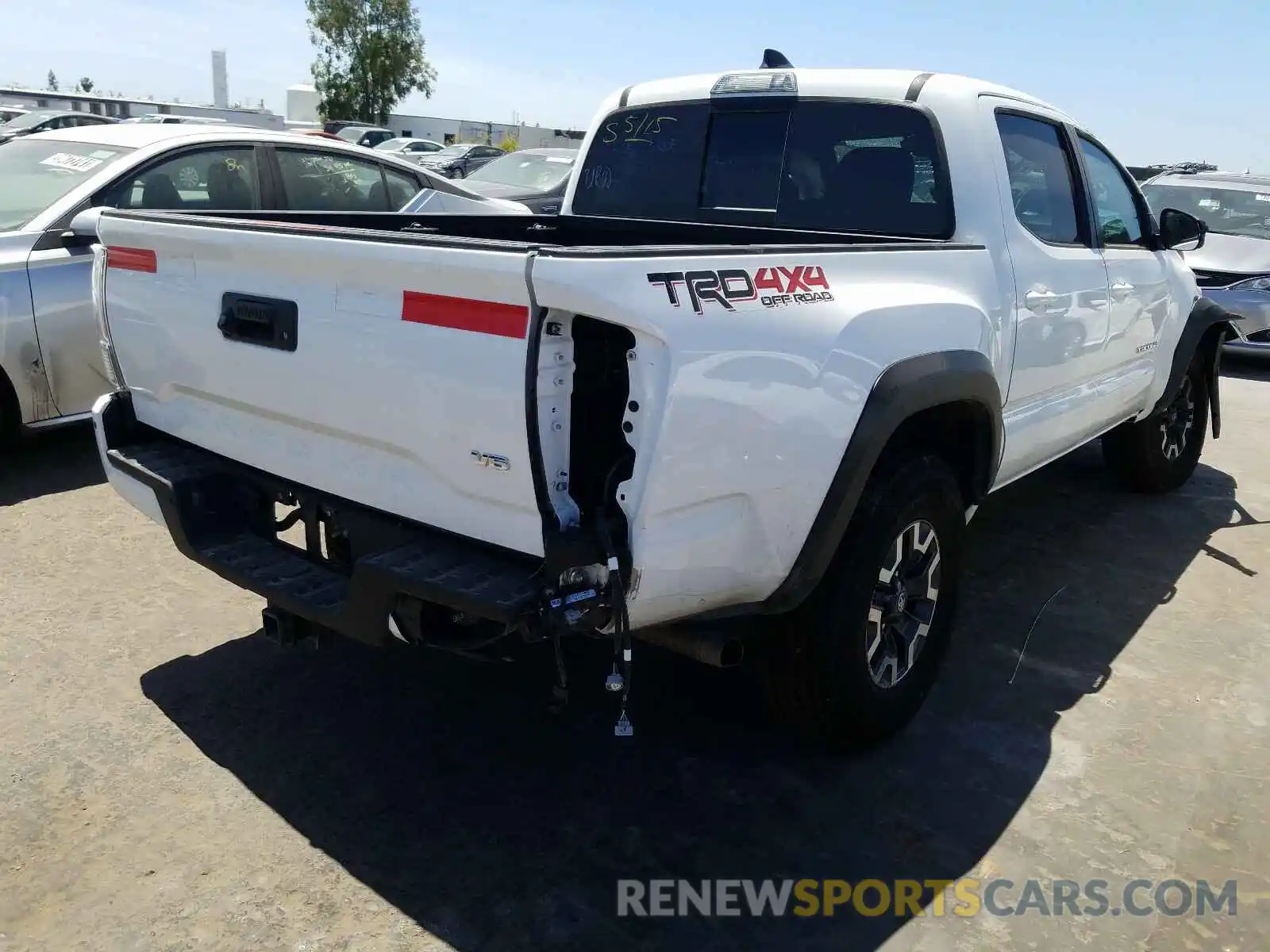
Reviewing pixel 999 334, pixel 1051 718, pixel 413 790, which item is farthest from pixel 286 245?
pixel 1051 718

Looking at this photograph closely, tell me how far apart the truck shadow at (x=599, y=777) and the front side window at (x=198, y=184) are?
9.79ft

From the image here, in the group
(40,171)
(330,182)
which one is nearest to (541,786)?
(330,182)

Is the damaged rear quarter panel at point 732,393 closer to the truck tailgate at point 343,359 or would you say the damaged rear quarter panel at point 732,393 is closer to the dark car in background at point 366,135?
the truck tailgate at point 343,359

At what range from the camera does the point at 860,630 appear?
2.89 metres

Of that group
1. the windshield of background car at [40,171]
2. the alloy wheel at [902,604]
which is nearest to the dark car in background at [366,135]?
the windshield of background car at [40,171]

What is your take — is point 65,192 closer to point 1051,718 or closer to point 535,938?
point 535,938

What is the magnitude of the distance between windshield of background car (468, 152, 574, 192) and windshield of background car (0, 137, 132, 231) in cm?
664

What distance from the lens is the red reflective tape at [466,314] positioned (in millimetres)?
2169

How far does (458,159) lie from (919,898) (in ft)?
87.0

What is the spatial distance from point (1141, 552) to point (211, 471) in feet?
13.8

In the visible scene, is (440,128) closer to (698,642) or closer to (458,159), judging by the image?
(458,159)

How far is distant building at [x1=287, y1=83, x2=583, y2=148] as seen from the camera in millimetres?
50312

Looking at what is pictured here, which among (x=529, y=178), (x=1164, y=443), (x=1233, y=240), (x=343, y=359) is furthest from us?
(x=529, y=178)

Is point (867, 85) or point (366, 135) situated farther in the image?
point (366, 135)
